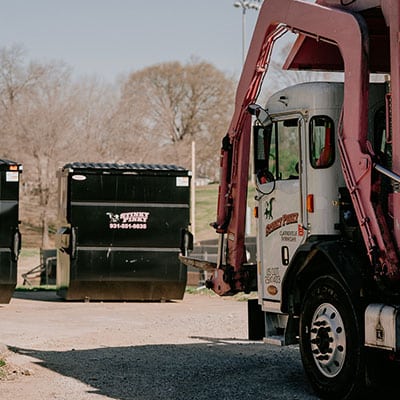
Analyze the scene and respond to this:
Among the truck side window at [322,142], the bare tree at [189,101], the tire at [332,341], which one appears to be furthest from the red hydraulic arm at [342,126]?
the bare tree at [189,101]

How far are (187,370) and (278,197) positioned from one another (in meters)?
2.20

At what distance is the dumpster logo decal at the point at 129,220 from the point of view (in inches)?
764

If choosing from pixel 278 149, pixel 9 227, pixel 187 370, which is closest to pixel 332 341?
pixel 278 149

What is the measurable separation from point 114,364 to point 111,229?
8.13m

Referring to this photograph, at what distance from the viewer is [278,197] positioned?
33.3 feet

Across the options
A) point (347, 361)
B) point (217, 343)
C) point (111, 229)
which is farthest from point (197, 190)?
point (347, 361)

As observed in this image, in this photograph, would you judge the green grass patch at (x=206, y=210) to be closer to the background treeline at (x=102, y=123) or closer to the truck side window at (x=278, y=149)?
the background treeline at (x=102, y=123)

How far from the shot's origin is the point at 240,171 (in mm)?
11211

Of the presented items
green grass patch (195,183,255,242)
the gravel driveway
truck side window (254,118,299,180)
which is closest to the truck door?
truck side window (254,118,299,180)

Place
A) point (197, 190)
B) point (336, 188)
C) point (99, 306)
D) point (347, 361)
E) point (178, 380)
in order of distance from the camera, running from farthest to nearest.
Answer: point (197, 190) → point (99, 306) → point (178, 380) → point (336, 188) → point (347, 361)

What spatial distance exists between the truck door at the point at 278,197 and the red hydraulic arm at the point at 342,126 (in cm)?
74

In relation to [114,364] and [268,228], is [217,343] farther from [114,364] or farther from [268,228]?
[268,228]

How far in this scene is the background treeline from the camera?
55438 mm

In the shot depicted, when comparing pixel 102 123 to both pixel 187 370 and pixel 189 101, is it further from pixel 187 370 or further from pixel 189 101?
pixel 187 370
